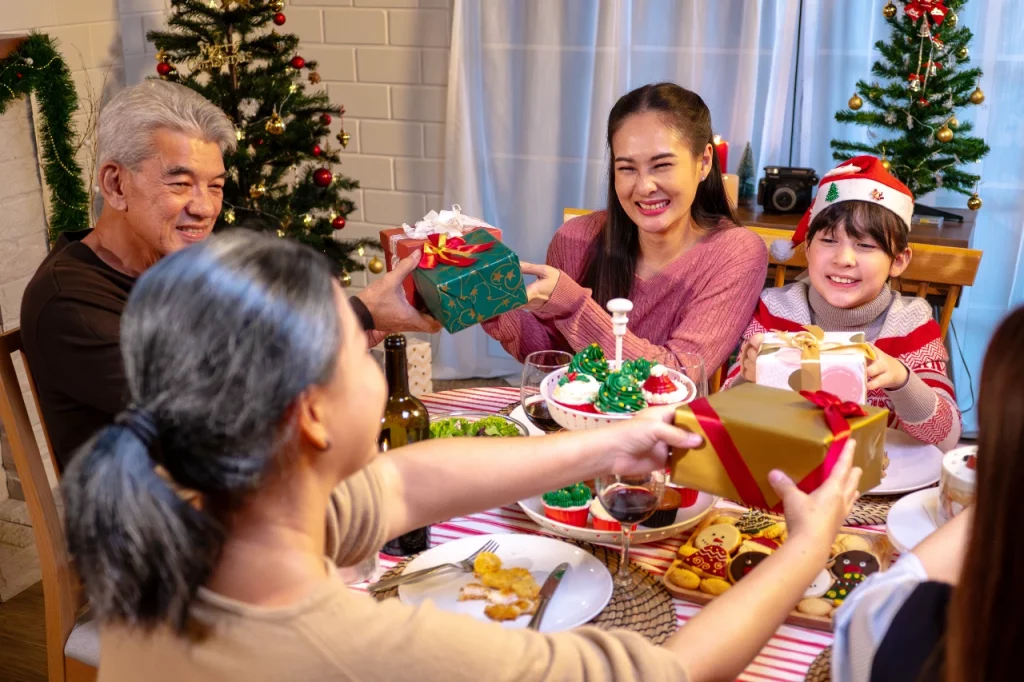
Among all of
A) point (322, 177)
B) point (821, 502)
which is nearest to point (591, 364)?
point (821, 502)

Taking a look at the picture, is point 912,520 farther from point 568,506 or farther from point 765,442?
point 568,506

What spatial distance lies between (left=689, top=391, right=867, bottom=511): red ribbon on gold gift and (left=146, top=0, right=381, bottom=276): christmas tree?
195cm

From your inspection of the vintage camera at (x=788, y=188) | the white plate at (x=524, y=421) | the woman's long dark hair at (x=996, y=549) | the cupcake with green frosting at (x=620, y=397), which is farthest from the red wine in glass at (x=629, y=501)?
the vintage camera at (x=788, y=188)

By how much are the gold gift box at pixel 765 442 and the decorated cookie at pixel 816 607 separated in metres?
0.16

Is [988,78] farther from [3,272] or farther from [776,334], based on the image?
[3,272]

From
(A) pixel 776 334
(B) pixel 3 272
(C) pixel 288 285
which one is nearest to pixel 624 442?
(A) pixel 776 334

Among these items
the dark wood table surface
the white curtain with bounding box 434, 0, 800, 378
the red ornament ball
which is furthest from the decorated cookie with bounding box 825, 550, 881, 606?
the white curtain with bounding box 434, 0, 800, 378

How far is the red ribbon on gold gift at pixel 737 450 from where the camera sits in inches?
47.7

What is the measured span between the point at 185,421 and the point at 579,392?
869mm

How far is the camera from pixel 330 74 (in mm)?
4336

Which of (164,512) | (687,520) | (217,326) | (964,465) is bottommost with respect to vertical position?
(687,520)

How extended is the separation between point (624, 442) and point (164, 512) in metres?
0.71

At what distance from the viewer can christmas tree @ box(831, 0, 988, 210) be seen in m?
3.13

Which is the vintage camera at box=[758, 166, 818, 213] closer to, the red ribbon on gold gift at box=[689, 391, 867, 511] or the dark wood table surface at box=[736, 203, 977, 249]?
the dark wood table surface at box=[736, 203, 977, 249]
